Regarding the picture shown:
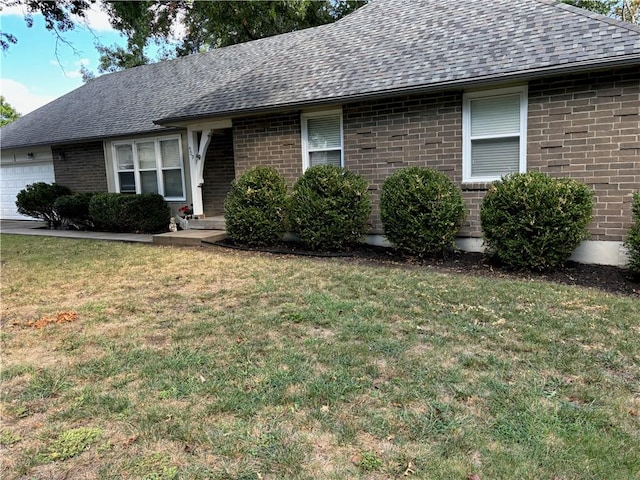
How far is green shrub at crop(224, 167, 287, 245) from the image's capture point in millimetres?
8281

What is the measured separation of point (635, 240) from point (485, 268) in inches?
73.6

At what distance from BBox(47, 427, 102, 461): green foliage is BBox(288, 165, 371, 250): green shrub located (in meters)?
5.47

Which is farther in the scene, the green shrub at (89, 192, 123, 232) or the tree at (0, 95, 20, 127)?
the tree at (0, 95, 20, 127)

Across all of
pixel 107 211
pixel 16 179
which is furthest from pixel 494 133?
pixel 16 179

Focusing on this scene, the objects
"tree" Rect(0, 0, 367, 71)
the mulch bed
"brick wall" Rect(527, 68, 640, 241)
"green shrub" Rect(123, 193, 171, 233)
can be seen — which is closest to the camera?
the mulch bed

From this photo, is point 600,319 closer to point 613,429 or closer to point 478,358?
point 478,358

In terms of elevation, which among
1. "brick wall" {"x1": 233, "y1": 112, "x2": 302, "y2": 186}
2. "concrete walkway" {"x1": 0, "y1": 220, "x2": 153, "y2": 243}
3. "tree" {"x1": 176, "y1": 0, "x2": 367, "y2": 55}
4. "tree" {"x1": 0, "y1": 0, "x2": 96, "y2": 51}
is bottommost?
"concrete walkway" {"x1": 0, "y1": 220, "x2": 153, "y2": 243}

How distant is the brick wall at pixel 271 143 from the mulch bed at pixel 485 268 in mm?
1922

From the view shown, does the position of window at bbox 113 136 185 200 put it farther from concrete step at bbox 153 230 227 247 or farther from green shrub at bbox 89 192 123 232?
concrete step at bbox 153 230 227 247

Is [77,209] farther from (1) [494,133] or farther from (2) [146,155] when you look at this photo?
(1) [494,133]

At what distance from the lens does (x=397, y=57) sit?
8.51 metres

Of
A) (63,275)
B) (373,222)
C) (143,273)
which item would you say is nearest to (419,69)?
(373,222)

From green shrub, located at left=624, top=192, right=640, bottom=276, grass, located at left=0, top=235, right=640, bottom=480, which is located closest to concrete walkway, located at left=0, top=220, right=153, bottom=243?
grass, located at left=0, top=235, right=640, bottom=480

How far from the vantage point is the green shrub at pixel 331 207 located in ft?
25.0
